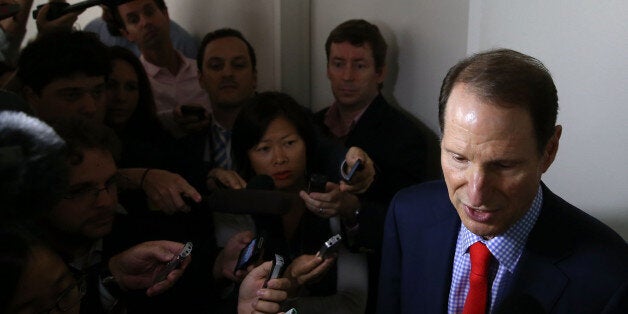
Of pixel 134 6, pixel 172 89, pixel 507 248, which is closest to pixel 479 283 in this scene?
pixel 507 248

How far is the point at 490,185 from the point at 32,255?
2.69 ft

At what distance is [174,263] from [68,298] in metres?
0.22

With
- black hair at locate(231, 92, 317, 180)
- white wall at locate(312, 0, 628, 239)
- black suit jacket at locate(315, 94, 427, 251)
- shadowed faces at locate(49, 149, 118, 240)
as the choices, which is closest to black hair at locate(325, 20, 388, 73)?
black suit jacket at locate(315, 94, 427, 251)

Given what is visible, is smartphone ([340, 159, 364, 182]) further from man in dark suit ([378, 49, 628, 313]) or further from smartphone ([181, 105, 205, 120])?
smartphone ([181, 105, 205, 120])

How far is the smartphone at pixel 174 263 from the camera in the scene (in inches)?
47.6

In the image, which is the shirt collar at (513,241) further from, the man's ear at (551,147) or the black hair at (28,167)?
the black hair at (28,167)

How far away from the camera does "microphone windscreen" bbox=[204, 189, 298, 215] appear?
136 centimetres

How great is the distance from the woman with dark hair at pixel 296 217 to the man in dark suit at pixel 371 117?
0.98ft

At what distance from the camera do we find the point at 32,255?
1.03 meters

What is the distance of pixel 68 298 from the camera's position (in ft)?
3.72

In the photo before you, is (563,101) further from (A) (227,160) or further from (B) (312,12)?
(B) (312,12)

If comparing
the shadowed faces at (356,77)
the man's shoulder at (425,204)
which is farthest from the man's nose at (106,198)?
the shadowed faces at (356,77)

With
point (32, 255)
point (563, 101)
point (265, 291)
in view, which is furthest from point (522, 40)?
point (32, 255)

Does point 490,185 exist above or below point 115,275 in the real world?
above
